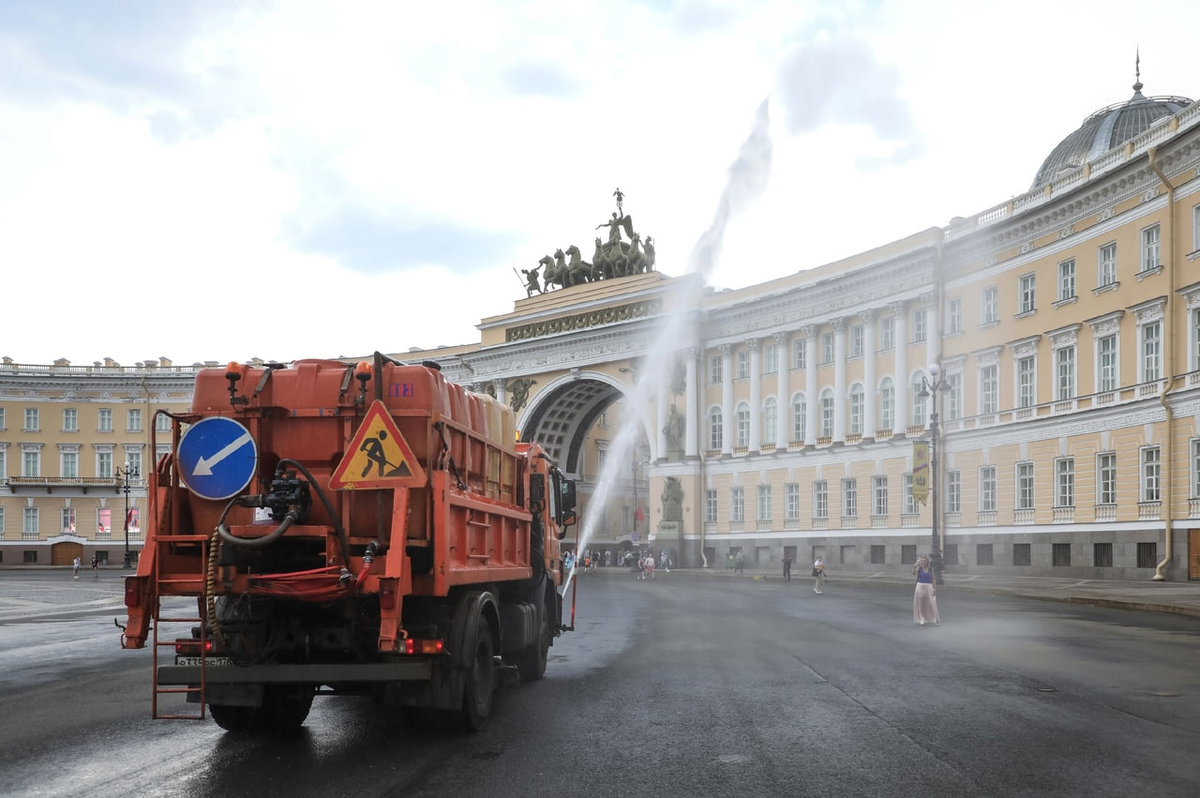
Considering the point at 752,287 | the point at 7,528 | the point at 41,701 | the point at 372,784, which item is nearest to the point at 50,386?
the point at 7,528

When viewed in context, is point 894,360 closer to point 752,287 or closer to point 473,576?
point 752,287

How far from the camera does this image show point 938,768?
29.2 feet

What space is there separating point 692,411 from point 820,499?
36.4 ft

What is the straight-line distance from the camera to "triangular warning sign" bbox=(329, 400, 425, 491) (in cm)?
935

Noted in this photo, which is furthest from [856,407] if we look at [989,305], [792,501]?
[989,305]

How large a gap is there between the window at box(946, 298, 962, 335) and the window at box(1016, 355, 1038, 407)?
4.76 metres

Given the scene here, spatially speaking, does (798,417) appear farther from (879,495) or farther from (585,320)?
(585,320)

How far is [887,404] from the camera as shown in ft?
187

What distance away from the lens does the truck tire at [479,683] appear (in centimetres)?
1034

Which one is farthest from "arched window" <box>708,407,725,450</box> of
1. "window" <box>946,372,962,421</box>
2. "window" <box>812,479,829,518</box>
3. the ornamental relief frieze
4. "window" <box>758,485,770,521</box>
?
"window" <box>946,372,962,421</box>

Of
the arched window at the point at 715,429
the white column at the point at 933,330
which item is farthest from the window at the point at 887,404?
the arched window at the point at 715,429

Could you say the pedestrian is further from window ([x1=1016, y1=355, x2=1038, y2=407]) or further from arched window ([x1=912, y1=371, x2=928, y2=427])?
arched window ([x1=912, y1=371, x2=928, y2=427])

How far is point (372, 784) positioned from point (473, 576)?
102 inches

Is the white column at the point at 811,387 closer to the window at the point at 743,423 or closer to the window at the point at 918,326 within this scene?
the window at the point at 743,423
